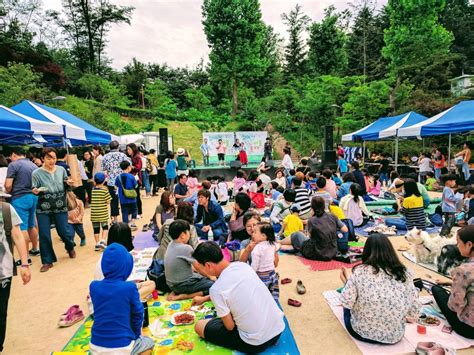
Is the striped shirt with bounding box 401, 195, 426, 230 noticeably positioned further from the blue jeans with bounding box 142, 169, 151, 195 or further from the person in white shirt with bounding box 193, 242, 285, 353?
the blue jeans with bounding box 142, 169, 151, 195

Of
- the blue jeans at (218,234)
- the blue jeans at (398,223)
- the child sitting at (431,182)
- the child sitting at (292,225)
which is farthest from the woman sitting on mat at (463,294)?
the child sitting at (431,182)

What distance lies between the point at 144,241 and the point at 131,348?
157 inches

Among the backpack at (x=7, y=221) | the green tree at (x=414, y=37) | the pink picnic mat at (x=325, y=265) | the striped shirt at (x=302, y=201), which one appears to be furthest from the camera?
the green tree at (x=414, y=37)

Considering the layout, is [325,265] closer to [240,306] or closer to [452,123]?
[240,306]

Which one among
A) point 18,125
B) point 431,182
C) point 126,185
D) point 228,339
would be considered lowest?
point 228,339

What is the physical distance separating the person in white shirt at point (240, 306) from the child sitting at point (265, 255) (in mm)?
760

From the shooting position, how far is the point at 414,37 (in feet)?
71.7

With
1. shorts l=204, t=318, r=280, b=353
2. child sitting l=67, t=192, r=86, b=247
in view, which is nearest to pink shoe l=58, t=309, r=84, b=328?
shorts l=204, t=318, r=280, b=353

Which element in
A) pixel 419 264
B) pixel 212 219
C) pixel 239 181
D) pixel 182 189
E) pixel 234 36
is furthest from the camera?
pixel 234 36

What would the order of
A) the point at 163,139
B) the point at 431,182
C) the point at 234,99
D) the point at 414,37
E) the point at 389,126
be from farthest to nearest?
the point at 234,99, the point at 414,37, the point at 163,139, the point at 389,126, the point at 431,182

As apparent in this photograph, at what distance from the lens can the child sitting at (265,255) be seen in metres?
3.28

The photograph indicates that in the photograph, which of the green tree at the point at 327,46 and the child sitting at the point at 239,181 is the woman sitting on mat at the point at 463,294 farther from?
the green tree at the point at 327,46

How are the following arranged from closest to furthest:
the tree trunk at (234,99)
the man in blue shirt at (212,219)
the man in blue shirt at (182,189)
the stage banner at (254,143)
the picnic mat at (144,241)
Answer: the man in blue shirt at (212,219), the picnic mat at (144,241), the man in blue shirt at (182,189), the stage banner at (254,143), the tree trunk at (234,99)

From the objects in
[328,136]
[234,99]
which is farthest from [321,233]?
[234,99]
